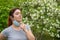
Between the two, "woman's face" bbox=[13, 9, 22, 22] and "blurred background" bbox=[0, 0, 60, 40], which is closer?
"woman's face" bbox=[13, 9, 22, 22]

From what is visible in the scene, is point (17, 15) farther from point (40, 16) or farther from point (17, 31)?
point (40, 16)

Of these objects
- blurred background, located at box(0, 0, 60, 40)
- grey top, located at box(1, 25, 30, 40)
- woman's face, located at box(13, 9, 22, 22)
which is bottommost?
blurred background, located at box(0, 0, 60, 40)

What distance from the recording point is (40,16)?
372 inches

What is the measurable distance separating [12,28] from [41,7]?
488 centimetres

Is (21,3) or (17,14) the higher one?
(17,14)

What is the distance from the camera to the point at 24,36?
4625 mm

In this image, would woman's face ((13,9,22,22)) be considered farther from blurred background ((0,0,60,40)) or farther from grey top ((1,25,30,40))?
blurred background ((0,0,60,40))

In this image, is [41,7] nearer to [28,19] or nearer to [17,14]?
[28,19]

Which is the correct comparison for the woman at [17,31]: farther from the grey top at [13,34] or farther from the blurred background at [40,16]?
the blurred background at [40,16]

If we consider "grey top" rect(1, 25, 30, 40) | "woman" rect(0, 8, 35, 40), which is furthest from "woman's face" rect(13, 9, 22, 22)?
"grey top" rect(1, 25, 30, 40)

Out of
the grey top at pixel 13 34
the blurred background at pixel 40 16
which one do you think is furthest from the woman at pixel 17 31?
the blurred background at pixel 40 16

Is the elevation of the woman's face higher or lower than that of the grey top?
higher

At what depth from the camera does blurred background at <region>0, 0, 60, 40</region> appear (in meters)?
9.31

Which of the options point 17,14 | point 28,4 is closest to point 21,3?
point 28,4
